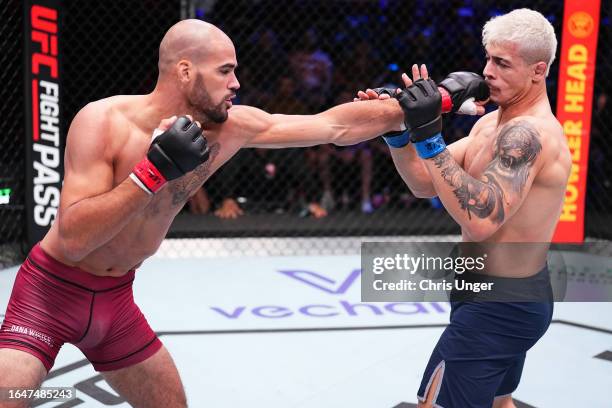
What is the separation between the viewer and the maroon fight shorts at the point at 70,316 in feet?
5.45

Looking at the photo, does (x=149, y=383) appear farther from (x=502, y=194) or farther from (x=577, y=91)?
(x=577, y=91)

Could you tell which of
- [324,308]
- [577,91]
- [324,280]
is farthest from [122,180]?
[577,91]

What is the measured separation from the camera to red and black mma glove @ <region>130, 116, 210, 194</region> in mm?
1494

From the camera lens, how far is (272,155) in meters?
5.66

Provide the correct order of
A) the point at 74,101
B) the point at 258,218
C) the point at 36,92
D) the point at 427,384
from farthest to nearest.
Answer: the point at 258,218 → the point at 74,101 → the point at 36,92 → the point at 427,384

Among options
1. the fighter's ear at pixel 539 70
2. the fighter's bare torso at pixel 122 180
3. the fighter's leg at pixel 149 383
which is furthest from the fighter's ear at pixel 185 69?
the fighter's ear at pixel 539 70

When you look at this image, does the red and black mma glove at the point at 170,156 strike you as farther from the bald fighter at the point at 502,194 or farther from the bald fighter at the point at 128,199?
the bald fighter at the point at 502,194

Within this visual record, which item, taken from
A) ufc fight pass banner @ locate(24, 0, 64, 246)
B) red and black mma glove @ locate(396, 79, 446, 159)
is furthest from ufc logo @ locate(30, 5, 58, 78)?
red and black mma glove @ locate(396, 79, 446, 159)

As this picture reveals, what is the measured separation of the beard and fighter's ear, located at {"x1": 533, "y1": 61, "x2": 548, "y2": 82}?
2.61 feet

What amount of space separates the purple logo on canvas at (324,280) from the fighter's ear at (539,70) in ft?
7.45

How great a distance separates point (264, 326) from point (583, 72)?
8.85ft

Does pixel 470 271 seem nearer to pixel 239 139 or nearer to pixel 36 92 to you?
pixel 239 139

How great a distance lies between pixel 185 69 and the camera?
1.71 m

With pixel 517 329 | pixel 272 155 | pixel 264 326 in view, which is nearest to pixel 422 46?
pixel 272 155
